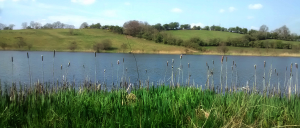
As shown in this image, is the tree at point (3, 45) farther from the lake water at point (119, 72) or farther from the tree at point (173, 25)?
the tree at point (173, 25)

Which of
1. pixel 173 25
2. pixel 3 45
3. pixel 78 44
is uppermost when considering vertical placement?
pixel 173 25

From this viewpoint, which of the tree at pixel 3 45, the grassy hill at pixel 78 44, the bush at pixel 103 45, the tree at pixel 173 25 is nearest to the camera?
the tree at pixel 3 45

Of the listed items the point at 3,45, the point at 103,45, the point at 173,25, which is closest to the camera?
the point at 3,45

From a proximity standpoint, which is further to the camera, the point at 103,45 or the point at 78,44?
the point at 78,44

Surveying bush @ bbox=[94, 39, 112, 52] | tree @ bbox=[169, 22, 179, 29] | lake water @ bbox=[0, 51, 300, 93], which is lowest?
lake water @ bbox=[0, 51, 300, 93]

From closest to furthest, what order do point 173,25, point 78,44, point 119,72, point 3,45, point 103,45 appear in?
point 119,72, point 3,45, point 103,45, point 78,44, point 173,25

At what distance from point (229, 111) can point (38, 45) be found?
2543 inches

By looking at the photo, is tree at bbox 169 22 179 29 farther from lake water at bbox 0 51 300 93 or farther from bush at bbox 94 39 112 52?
lake water at bbox 0 51 300 93

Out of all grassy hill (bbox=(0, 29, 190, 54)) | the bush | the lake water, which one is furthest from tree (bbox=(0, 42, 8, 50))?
the lake water

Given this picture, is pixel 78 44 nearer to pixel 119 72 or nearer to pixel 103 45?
pixel 103 45

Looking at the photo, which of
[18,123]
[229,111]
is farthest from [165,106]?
[18,123]

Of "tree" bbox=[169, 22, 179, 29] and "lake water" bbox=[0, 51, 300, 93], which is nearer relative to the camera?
"lake water" bbox=[0, 51, 300, 93]

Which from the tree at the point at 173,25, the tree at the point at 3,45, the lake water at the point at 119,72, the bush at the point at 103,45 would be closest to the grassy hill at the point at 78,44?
the tree at the point at 3,45

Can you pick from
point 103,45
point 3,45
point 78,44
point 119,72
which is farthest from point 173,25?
point 119,72
